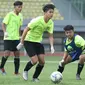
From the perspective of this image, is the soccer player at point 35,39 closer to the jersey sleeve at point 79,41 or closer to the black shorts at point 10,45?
the jersey sleeve at point 79,41

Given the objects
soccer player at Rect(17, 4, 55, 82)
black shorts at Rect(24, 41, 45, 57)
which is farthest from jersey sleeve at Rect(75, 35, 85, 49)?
black shorts at Rect(24, 41, 45, 57)

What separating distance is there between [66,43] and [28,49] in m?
1.16

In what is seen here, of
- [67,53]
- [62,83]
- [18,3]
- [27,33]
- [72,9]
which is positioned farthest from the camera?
[72,9]

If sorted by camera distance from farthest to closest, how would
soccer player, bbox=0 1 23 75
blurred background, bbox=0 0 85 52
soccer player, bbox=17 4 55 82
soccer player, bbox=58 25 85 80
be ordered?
blurred background, bbox=0 0 85 52 < soccer player, bbox=0 1 23 75 < soccer player, bbox=58 25 85 80 < soccer player, bbox=17 4 55 82

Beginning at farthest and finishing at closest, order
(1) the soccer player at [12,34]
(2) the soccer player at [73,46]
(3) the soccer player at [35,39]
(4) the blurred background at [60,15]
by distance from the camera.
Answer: (4) the blurred background at [60,15]
(1) the soccer player at [12,34]
(2) the soccer player at [73,46]
(3) the soccer player at [35,39]

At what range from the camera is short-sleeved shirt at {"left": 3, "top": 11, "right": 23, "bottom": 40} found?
40.6 feet

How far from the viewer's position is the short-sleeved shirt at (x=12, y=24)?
12.4 metres

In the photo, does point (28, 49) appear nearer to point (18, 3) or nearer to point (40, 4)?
point (18, 3)

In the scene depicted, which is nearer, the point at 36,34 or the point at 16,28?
the point at 36,34

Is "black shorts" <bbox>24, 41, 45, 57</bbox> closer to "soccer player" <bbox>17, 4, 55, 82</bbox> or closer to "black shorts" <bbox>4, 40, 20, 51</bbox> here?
"soccer player" <bbox>17, 4, 55, 82</bbox>

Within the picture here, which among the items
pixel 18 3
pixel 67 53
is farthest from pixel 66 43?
pixel 18 3

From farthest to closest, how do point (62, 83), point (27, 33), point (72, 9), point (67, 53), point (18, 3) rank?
point (72, 9), point (18, 3), point (67, 53), point (27, 33), point (62, 83)

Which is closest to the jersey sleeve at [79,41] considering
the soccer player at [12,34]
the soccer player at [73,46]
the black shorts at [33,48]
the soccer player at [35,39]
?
the soccer player at [73,46]

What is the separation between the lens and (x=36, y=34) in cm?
1008
